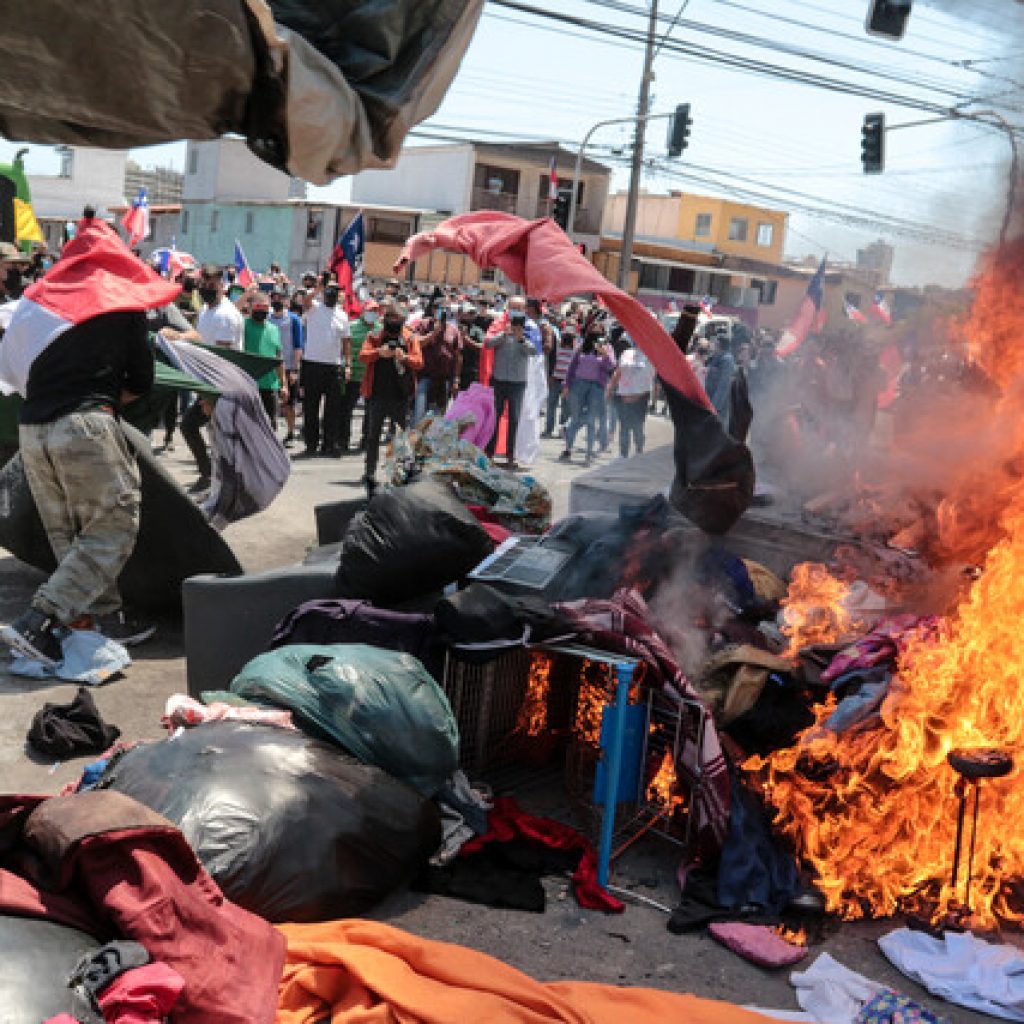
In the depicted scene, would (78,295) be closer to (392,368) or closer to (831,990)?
(831,990)

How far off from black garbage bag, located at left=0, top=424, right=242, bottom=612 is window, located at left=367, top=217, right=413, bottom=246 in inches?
1662

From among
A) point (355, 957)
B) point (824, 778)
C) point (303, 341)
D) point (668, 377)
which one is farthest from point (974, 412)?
point (303, 341)

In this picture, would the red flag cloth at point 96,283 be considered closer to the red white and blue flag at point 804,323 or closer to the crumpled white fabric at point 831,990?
the crumpled white fabric at point 831,990

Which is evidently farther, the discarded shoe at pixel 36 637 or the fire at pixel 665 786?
the discarded shoe at pixel 36 637

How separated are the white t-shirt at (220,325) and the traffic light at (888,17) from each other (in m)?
7.81

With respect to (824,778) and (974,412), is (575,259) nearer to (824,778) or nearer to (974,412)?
(824,778)

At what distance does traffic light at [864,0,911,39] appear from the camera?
12602 millimetres

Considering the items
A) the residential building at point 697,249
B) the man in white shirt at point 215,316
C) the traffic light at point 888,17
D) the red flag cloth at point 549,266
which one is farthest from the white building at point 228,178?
the red flag cloth at point 549,266

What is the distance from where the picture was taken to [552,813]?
478 cm

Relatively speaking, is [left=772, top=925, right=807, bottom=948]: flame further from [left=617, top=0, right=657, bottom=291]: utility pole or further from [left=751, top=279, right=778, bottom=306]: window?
[left=751, top=279, right=778, bottom=306]: window

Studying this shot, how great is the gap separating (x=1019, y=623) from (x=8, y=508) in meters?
5.49

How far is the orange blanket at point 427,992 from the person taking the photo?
3.17 meters

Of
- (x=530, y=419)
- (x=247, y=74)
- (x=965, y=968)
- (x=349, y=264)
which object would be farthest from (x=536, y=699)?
(x=349, y=264)

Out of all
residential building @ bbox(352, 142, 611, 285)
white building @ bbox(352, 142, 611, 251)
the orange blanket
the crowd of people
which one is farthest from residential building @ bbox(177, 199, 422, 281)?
the orange blanket
